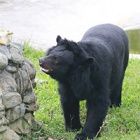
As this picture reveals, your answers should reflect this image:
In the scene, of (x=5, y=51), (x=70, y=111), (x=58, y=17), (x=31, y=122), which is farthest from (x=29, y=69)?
(x=58, y=17)

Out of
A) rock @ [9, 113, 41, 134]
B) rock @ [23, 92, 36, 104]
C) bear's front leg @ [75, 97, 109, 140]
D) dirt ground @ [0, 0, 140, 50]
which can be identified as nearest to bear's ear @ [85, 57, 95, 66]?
bear's front leg @ [75, 97, 109, 140]

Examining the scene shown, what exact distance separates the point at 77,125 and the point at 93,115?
0.39 m

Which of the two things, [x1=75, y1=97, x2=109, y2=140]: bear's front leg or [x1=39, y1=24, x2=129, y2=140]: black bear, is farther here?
[x1=75, y1=97, x2=109, y2=140]: bear's front leg

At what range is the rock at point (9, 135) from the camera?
13.4 ft

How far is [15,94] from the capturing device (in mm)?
4160

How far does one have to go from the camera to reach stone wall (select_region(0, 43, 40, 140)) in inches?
161

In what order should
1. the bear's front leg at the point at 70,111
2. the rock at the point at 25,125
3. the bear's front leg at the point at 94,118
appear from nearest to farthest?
1. the rock at the point at 25,125
2. the bear's front leg at the point at 94,118
3. the bear's front leg at the point at 70,111

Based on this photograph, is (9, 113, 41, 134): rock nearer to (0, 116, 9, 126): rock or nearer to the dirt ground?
(0, 116, 9, 126): rock

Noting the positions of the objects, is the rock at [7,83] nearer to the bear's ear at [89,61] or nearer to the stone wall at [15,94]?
the stone wall at [15,94]

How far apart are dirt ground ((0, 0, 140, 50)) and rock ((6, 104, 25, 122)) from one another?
5.26m

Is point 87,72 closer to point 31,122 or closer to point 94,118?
point 94,118

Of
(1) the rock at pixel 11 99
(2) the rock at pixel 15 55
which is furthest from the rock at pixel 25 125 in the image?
(2) the rock at pixel 15 55

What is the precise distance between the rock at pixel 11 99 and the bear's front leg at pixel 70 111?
997 millimetres

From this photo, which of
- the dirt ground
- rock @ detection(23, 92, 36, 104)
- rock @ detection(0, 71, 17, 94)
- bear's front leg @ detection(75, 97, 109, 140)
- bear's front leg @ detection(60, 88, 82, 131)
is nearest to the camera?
rock @ detection(0, 71, 17, 94)
